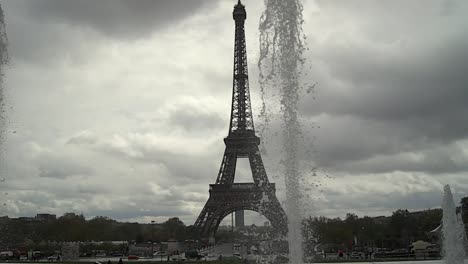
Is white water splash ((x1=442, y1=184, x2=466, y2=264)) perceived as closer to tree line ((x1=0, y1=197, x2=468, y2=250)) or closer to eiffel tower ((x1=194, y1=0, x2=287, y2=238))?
tree line ((x1=0, y1=197, x2=468, y2=250))

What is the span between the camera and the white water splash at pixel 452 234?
2621 centimetres

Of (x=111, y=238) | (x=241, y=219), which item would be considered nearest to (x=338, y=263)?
(x=111, y=238)

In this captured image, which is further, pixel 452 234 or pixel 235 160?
pixel 235 160

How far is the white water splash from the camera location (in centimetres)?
2621

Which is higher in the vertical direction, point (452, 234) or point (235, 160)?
point (235, 160)

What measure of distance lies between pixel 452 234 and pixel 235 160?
5793 cm

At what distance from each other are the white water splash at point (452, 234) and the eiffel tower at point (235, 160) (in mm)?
51058

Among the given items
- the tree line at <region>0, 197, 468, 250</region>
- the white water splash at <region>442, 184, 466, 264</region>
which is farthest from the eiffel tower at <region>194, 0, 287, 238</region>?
the white water splash at <region>442, 184, 466, 264</region>

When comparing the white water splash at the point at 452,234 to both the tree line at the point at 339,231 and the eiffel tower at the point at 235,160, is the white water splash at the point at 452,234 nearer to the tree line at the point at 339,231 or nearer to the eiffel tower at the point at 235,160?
the tree line at the point at 339,231

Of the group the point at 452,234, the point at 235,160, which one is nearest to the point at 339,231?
the point at 235,160

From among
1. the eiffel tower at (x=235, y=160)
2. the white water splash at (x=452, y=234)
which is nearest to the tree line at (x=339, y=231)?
the eiffel tower at (x=235, y=160)

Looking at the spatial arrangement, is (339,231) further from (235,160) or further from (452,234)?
(452,234)

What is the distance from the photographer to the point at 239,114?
8188 centimetres

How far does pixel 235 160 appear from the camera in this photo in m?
83.4
